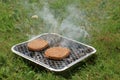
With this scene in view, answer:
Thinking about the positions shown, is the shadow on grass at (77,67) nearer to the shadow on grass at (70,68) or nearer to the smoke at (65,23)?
the shadow on grass at (70,68)

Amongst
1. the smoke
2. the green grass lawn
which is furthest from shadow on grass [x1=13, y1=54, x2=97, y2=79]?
the smoke

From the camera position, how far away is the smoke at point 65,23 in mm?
5094

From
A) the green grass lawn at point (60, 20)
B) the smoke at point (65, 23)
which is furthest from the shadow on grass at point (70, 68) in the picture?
the smoke at point (65, 23)

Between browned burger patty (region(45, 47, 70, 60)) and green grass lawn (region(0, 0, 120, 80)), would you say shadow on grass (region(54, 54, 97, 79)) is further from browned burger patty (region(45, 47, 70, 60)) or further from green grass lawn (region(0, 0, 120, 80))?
browned burger patty (region(45, 47, 70, 60))

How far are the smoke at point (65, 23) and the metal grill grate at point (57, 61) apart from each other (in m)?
0.44

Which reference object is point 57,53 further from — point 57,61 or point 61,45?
point 61,45

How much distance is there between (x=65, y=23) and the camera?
5504 mm

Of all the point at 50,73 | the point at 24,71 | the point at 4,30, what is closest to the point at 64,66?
the point at 50,73

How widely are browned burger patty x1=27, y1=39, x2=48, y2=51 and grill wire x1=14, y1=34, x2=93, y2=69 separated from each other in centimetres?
6

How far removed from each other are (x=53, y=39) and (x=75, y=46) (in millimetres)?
412

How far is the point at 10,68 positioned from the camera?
4059mm

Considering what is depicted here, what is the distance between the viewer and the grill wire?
13.0 feet

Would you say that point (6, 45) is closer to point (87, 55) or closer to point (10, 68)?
point (10, 68)

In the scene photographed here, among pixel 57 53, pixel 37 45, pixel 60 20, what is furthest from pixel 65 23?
pixel 57 53
